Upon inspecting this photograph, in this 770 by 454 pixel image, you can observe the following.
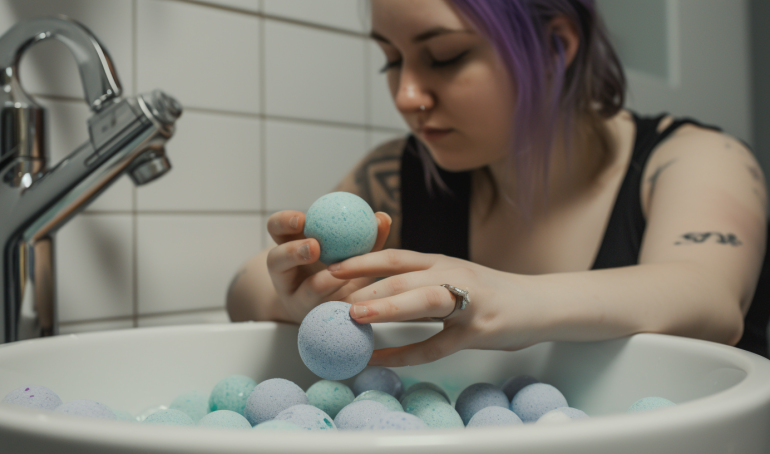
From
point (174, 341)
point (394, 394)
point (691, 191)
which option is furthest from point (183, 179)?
point (691, 191)

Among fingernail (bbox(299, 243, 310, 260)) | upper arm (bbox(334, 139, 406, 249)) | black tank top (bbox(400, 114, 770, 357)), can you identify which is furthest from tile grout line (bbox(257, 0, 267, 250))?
fingernail (bbox(299, 243, 310, 260))

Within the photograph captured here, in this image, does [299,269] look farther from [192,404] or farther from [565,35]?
[565,35]

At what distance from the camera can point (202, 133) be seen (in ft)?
3.21

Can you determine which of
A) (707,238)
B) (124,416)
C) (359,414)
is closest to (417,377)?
(359,414)

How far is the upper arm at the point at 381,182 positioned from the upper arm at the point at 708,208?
478 millimetres

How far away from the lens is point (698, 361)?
436 mm

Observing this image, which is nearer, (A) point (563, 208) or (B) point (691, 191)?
(B) point (691, 191)

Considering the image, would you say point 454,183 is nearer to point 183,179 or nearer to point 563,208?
point 563,208

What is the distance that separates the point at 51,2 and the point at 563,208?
0.91 metres

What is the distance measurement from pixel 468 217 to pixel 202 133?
0.54 m

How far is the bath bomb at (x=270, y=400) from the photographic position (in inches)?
18.7

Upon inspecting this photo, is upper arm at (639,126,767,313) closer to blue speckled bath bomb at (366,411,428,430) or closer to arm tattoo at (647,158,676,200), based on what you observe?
arm tattoo at (647,158,676,200)

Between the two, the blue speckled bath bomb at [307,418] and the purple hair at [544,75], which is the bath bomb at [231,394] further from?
the purple hair at [544,75]

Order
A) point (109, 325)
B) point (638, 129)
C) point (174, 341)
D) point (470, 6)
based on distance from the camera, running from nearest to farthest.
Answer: point (174, 341)
point (470, 6)
point (109, 325)
point (638, 129)
